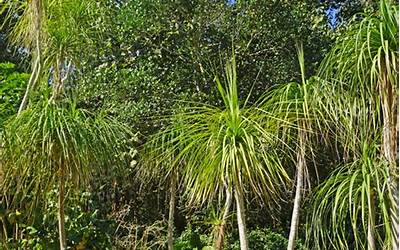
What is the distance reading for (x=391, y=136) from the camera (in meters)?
2.02

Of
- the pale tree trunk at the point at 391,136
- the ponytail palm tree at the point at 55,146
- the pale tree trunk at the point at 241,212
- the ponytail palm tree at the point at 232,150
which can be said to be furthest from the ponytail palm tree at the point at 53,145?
the pale tree trunk at the point at 391,136

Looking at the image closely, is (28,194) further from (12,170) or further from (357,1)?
(357,1)

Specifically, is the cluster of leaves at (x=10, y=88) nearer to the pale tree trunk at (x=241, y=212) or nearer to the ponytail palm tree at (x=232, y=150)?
the ponytail palm tree at (x=232, y=150)

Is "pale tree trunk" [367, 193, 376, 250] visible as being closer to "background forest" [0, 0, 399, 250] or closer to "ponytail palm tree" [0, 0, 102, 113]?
"background forest" [0, 0, 399, 250]

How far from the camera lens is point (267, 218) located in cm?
587

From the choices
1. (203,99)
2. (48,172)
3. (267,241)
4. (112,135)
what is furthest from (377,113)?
(267,241)

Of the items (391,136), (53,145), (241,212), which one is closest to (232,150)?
(241,212)

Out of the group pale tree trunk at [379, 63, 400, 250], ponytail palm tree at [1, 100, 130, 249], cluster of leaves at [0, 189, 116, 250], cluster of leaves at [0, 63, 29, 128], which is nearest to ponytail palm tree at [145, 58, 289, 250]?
ponytail palm tree at [1, 100, 130, 249]

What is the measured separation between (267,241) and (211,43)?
6.06 feet

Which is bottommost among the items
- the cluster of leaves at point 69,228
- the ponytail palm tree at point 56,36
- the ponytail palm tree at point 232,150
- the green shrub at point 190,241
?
the green shrub at point 190,241

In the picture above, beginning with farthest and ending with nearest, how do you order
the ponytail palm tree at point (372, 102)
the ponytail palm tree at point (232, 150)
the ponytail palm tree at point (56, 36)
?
the ponytail palm tree at point (56, 36) → the ponytail palm tree at point (232, 150) → the ponytail palm tree at point (372, 102)

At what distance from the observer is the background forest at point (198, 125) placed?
238 cm

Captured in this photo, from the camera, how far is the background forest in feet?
7.82

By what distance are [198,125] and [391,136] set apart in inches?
41.7
